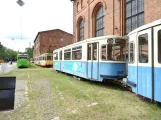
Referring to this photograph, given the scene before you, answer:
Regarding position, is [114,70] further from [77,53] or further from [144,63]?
[77,53]

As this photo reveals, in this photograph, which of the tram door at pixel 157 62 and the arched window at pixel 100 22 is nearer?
the tram door at pixel 157 62

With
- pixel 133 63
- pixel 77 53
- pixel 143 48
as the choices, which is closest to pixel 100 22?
pixel 77 53

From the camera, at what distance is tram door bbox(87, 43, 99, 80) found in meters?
13.9

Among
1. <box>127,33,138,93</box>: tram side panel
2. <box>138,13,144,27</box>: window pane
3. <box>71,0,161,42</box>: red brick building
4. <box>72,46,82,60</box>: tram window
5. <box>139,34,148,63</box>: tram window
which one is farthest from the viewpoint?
<box>138,13,144,27</box>: window pane

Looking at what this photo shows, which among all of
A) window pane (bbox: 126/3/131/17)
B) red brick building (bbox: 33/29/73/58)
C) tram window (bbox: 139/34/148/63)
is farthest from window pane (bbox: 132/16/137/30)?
red brick building (bbox: 33/29/73/58)

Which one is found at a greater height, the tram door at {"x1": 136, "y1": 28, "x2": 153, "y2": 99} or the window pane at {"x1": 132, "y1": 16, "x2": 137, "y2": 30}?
the window pane at {"x1": 132, "y1": 16, "x2": 137, "y2": 30}

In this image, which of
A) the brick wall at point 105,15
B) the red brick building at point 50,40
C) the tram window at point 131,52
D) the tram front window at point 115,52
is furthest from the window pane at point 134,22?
the red brick building at point 50,40

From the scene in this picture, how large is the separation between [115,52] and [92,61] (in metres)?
2.01

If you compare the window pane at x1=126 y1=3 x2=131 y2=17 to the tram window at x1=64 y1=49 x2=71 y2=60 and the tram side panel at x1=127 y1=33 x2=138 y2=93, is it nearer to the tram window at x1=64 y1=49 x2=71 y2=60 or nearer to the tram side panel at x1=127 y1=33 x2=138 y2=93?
the tram window at x1=64 y1=49 x2=71 y2=60

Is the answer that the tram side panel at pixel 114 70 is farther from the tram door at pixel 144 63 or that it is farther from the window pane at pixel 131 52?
the tram door at pixel 144 63

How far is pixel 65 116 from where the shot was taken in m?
6.98

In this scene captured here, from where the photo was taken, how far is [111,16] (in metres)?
24.0

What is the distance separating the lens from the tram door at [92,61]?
1392 cm

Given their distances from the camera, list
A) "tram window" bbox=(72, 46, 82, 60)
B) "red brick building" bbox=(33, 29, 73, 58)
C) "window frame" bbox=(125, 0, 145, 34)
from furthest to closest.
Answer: "red brick building" bbox=(33, 29, 73, 58) → "window frame" bbox=(125, 0, 145, 34) → "tram window" bbox=(72, 46, 82, 60)
